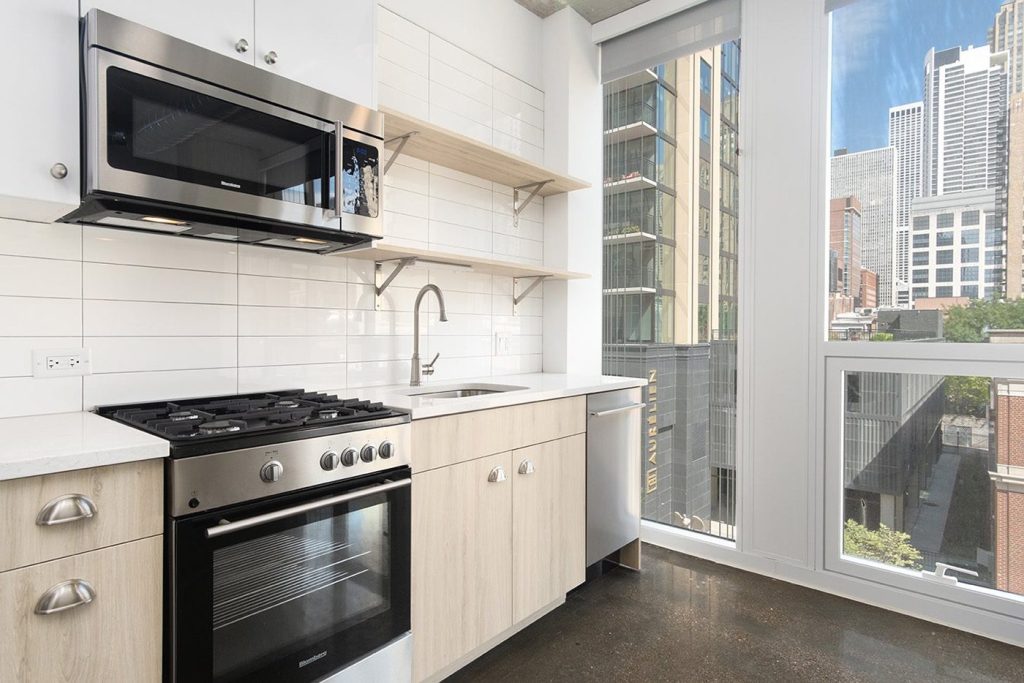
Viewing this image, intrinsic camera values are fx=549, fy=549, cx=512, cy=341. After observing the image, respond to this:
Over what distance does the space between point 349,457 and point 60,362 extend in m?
0.85

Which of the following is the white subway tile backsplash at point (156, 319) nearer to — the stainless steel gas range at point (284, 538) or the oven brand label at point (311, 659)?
the stainless steel gas range at point (284, 538)

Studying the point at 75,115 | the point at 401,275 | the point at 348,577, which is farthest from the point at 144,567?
the point at 401,275

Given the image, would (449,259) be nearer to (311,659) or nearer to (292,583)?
(292,583)

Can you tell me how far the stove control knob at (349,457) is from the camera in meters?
1.49

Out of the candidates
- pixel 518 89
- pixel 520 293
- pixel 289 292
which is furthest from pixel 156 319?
pixel 518 89

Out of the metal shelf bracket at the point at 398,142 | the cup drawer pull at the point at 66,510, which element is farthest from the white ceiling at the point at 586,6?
the cup drawer pull at the point at 66,510

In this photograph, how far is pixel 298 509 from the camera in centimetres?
138

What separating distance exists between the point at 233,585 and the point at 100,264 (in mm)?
1019

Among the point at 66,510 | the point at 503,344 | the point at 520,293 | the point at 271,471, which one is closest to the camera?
the point at 66,510

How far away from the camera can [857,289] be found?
2.54m

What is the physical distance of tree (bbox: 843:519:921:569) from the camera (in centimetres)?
242

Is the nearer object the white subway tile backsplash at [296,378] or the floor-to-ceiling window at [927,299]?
the white subway tile backsplash at [296,378]

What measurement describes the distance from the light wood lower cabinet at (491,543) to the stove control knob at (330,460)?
1.07ft

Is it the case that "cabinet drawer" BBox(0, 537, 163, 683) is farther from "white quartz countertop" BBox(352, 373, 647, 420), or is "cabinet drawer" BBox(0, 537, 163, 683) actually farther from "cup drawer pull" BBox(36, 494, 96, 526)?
"white quartz countertop" BBox(352, 373, 647, 420)
